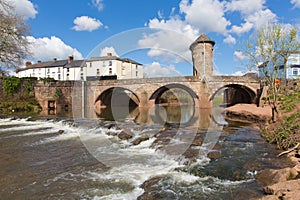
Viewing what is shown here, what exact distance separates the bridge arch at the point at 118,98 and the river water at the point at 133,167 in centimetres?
2288

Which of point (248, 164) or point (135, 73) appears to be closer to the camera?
point (248, 164)

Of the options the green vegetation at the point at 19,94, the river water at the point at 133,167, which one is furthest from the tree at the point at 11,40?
the river water at the point at 133,167

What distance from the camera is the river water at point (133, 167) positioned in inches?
187

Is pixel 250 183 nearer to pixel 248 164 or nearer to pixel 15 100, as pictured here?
pixel 248 164

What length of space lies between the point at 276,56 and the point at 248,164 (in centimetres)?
784

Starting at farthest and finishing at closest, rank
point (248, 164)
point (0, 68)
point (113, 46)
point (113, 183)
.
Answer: point (0, 68) < point (113, 46) < point (248, 164) < point (113, 183)

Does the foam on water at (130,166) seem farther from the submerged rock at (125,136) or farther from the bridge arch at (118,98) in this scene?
the bridge arch at (118,98)

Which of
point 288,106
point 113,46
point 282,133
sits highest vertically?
point 113,46

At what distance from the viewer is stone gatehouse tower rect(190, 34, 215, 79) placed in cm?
2708

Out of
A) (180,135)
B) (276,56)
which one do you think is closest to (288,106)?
(276,56)

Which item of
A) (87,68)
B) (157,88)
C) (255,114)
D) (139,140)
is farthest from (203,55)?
(87,68)

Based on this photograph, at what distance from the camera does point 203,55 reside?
2728 centimetres

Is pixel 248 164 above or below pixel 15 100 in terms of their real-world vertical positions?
below

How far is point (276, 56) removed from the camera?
37.0 feet
